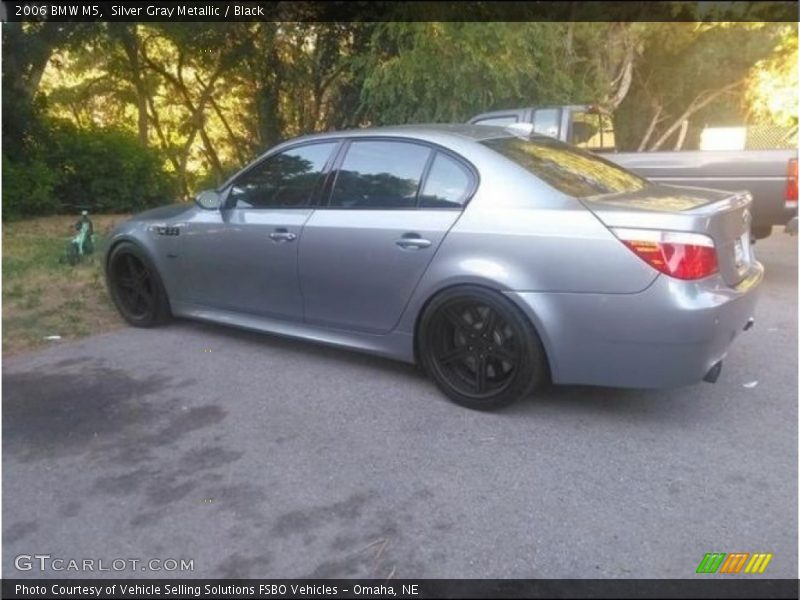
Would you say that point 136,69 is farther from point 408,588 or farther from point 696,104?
point 408,588

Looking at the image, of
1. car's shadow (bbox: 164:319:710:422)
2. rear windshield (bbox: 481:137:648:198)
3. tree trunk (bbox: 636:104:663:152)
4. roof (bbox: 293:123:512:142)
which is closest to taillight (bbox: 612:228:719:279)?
rear windshield (bbox: 481:137:648:198)

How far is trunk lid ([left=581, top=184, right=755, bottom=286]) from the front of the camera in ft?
11.1

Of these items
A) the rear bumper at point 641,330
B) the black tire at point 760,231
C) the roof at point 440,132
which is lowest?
the rear bumper at point 641,330

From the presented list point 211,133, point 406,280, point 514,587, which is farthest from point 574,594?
point 211,133

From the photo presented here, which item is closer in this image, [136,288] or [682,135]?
[136,288]

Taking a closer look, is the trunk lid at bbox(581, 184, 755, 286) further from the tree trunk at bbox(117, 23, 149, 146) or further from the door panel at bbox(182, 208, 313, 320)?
the tree trunk at bbox(117, 23, 149, 146)

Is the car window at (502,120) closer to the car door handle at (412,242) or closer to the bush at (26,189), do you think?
the car door handle at (412,242)

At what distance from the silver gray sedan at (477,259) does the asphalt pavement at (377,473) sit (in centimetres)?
33

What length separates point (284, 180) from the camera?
4.77 meters

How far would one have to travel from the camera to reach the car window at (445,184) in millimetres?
3982

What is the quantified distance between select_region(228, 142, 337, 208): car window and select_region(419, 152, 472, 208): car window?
831 mm

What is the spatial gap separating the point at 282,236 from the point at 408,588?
8.64ft

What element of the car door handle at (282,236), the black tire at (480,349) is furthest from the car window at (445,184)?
the car door handle at (282,236)

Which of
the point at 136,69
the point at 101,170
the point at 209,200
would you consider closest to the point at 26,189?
the point at 101,170
